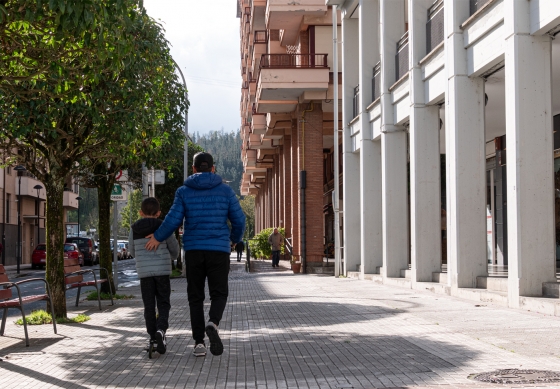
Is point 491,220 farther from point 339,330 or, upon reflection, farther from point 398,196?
Result: point 339,330

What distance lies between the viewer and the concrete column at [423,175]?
59.8 ft

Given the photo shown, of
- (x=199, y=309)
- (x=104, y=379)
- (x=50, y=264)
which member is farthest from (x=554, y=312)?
(x=50, y=264)

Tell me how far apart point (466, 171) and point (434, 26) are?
13.4 feet

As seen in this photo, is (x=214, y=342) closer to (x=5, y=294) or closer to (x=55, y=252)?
(x=5, y=294)

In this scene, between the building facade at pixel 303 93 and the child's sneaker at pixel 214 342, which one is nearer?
the child's sneaker at pixel 214 342

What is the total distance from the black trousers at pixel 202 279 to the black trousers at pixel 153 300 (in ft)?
1.30

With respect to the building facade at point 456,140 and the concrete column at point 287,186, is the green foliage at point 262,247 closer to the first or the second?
the concrete column at point 287,186

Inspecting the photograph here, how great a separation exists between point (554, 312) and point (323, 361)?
433cm

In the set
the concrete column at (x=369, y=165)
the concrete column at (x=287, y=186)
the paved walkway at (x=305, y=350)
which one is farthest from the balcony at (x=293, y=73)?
the paved walkway at (x=305, y=350)

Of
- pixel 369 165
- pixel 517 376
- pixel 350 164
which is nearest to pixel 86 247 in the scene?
pixel 350 164

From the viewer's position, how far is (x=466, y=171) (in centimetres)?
1524

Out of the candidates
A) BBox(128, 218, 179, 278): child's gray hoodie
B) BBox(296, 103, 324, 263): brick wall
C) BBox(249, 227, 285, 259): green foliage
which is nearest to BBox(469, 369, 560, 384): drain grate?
BBox(128, 218, 179, 278): child's gray hoodie

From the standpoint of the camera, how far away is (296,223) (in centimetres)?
3641

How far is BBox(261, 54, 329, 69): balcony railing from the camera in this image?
31688 millimetres
